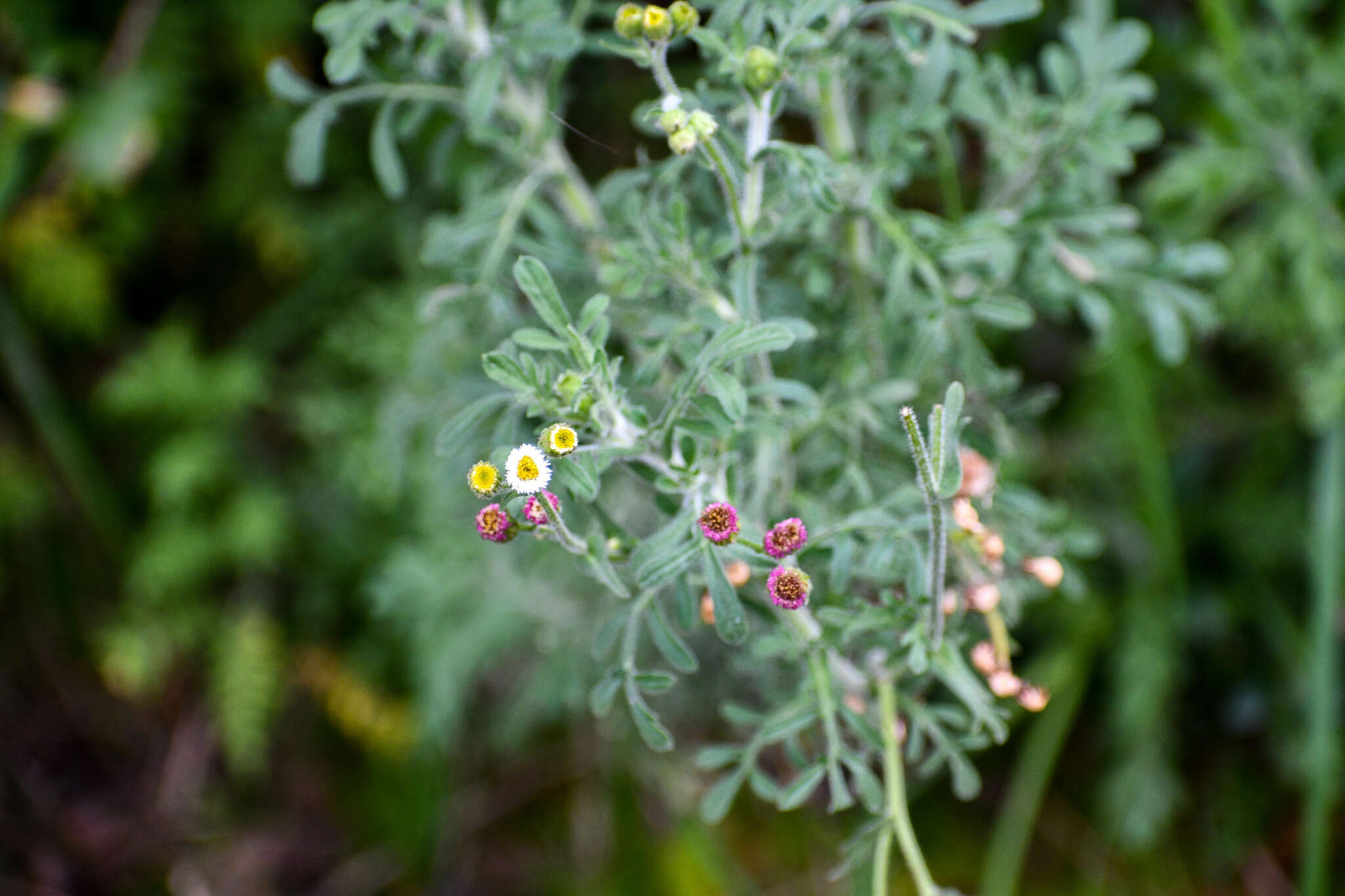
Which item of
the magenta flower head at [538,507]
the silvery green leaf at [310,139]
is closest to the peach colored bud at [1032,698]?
the magenta flower head at [538,507]

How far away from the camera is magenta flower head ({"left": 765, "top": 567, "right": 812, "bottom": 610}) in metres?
0.73

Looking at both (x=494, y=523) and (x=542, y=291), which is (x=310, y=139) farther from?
(x=494, y=523)

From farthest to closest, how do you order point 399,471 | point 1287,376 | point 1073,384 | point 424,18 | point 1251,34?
1. point 1073,384
2. point 1287,376
3. point 1251,34
4. point 399,471
5. point 424,18

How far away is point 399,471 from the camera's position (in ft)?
4.30

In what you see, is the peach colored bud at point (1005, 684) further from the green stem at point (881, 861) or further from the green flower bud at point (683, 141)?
the green flower bud at point (683, 141)

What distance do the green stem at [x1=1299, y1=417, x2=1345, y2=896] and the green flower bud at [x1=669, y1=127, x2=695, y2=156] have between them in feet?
3.98

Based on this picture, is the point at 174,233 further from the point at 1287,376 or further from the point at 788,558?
the point at 1287,376

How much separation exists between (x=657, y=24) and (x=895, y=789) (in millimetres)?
657

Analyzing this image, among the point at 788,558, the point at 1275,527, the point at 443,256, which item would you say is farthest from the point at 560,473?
the point at 1275,527

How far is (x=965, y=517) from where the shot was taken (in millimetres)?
908

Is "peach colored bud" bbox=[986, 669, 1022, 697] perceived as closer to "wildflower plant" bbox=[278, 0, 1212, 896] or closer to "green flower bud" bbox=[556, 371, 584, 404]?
"wildflower plant" bbox=[278, 0, 1212, 896]

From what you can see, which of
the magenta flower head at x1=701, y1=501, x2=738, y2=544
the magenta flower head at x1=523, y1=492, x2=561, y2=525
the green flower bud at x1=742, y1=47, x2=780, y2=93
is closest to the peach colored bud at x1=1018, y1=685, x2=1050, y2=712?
the magenta flower head at x1=701, y1=501, x2=738, y2=544

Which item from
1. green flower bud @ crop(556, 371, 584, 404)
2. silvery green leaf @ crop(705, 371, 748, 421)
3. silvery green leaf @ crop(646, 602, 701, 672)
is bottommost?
silvery green leaf @ crop(646, 602, 701, 672)

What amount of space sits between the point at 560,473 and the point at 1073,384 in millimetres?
1522
